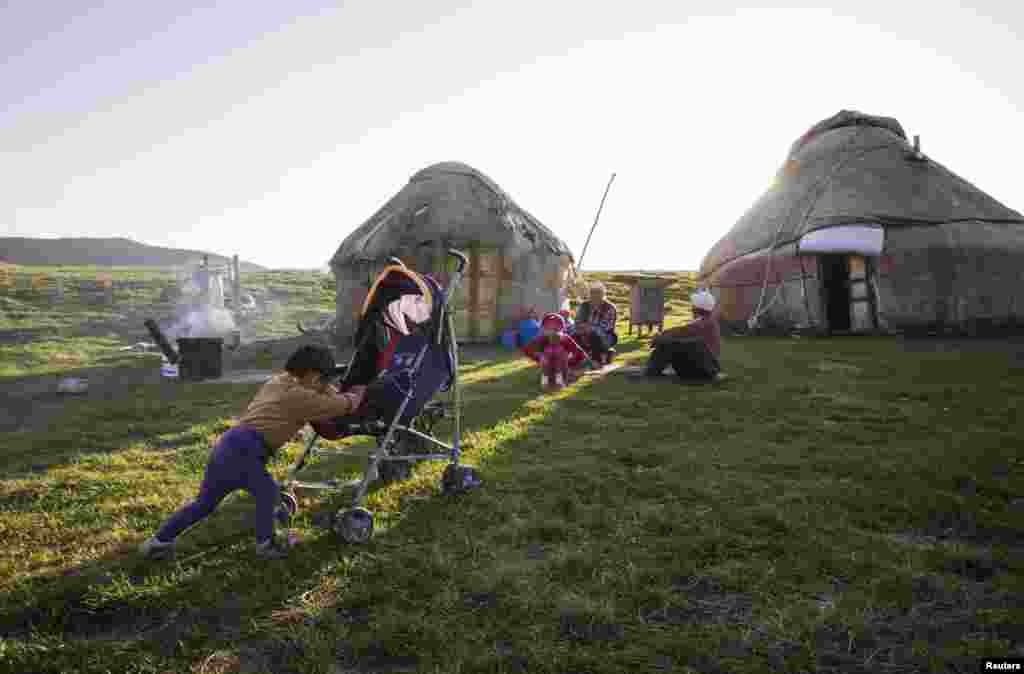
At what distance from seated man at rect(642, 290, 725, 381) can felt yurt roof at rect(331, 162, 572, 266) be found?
6534mm

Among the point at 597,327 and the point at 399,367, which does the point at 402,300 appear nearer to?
the point at 399,367

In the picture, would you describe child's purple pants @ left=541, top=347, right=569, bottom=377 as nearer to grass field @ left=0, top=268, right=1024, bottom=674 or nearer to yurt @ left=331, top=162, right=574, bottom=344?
grass field @ left=0, top=268, right=1024, bottom=674

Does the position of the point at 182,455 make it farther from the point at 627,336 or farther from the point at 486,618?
the point at 627,336

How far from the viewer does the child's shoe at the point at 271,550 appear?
10.1 feet

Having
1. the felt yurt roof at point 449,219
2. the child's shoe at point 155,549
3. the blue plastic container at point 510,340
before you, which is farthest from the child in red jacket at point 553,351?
the felt yurt roof at point 449,219

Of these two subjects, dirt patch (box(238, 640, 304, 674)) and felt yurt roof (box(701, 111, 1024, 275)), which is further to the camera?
felt yurt roof (box(701, 111, 1024, 275))

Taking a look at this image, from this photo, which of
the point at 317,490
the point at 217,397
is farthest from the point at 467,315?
the point at 317,490

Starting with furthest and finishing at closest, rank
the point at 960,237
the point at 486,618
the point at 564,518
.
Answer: the point at 960,237 < the point at 564,518 < the point at 486,618

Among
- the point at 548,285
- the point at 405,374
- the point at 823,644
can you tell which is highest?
the point at 548,285

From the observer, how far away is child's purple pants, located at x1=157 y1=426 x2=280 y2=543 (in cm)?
301

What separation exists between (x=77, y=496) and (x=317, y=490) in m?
1.73

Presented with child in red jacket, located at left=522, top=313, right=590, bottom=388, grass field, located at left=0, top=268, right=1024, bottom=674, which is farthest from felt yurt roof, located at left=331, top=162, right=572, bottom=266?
grass field, located at left=0, top=268, right=1024, bottom=674

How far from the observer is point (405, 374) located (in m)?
3.87

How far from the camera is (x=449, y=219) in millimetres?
14031
